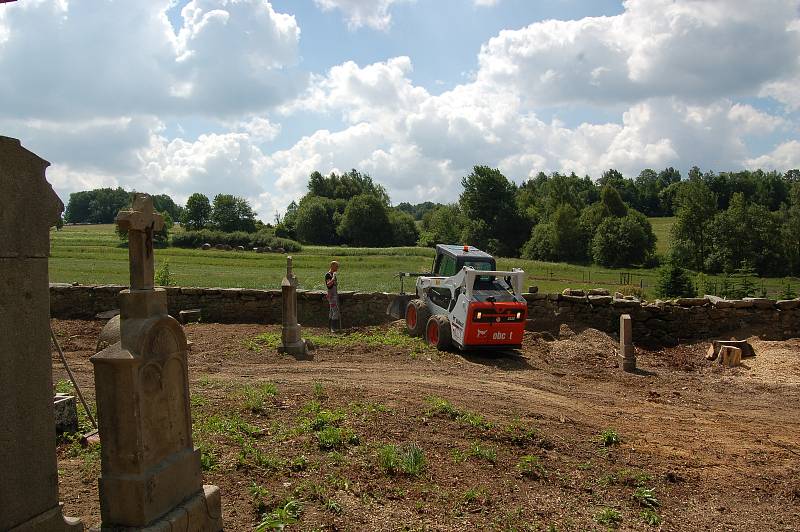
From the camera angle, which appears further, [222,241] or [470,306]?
[222,241]

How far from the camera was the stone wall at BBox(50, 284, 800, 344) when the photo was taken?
14.2m

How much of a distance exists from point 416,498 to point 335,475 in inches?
31.3

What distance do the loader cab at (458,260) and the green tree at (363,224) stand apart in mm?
57879

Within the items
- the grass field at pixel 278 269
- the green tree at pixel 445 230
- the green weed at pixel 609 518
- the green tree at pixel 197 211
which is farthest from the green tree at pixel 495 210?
the green weed at pixel 609 518

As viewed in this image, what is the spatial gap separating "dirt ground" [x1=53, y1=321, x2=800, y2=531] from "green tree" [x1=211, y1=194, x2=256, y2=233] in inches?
2434

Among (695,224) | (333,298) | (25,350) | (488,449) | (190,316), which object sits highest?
(695,224)

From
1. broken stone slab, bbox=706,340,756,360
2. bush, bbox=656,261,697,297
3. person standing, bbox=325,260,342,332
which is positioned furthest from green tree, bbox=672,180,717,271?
person standing, bbox=325,260,342,332

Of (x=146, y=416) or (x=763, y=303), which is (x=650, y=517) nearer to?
(x=146, y=416)

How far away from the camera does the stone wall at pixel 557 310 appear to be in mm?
14242

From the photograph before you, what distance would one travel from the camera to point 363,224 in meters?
73.2

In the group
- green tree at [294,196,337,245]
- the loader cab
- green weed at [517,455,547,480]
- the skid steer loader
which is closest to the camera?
green weed at [517,455,547,480]

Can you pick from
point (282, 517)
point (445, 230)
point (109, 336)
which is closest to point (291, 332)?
point (109, 336)

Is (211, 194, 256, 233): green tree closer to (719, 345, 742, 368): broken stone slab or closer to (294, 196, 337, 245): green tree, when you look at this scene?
(294, 196, 337, 245): green tree

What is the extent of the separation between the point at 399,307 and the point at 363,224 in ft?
189
